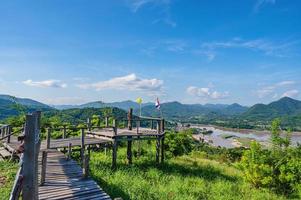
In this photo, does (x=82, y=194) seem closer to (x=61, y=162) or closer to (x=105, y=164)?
(x=61, y=162)

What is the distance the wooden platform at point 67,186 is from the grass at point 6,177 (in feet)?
3.77

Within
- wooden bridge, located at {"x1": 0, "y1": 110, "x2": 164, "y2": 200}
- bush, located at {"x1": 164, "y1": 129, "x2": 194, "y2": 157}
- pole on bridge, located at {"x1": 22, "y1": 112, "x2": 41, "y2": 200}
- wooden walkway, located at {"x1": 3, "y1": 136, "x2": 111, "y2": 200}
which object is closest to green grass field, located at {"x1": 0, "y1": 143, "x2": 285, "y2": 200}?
wooden bridge, located at {"x1": 0, "y1": 110, "x2": 164, "y2": 200}

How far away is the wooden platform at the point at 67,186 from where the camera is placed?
8.46 m

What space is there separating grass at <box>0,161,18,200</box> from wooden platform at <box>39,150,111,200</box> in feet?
3.77

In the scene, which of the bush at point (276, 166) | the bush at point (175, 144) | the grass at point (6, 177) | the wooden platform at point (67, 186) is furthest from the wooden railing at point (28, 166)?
the bush at point (175, 144)

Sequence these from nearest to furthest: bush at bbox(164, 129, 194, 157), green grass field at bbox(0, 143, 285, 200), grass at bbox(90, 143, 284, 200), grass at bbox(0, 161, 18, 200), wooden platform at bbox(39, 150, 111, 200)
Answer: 1. wooden platform at bbox(39, 150, 111, 200)
2. grass at bbox(0, 161, 18, 200)
3. green grass field at bbox(0, 143, 285, 200)
4. grass at bbox(90, 143, 284, 200)
5. bush at bbox(164, 129, 194, 157)

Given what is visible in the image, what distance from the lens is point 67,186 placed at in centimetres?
926

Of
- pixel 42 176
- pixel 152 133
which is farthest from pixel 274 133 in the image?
pixel 42 176

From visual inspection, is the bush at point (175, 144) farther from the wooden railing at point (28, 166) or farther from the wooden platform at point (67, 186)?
the wooden railing at point (28, 166)

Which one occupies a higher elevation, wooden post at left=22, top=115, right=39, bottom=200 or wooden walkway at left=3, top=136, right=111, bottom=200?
wooden post at left=22, top=115, right=39, bottom=200

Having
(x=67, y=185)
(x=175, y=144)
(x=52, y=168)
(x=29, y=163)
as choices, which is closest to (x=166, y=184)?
(x=52, y=168)

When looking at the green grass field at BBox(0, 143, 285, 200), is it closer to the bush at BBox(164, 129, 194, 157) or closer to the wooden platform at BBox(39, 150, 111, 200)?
the wooden platform at BBox(39, 150, 111, 200)

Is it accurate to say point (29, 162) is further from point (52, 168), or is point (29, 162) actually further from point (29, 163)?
point (52, 168)

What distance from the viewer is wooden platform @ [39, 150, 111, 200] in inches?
333
